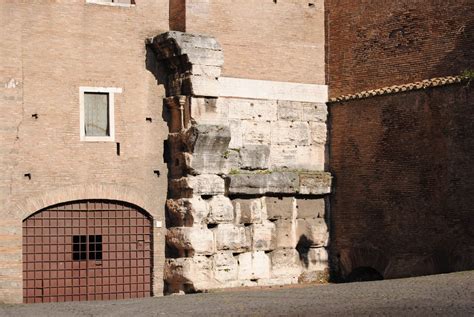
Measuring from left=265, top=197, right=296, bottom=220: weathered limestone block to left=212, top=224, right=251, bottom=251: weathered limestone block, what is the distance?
2.53ft

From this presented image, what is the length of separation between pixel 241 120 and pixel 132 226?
281 cm

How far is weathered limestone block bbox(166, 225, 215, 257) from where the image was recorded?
18.6 metres

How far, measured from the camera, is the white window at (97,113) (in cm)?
1845

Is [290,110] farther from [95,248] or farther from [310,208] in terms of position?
[95,248]

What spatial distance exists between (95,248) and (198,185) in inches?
83.5

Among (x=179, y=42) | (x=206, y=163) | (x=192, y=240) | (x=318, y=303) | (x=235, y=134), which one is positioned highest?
(x=179, y=42)

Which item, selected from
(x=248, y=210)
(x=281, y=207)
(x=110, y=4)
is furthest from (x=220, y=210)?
(x=110, y=4)

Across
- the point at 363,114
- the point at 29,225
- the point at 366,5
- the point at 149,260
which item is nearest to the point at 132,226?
the point at 149,260

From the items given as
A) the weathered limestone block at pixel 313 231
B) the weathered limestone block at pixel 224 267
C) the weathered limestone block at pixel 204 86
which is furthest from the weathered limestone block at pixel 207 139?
the weathered limestone block at pixel 313 231

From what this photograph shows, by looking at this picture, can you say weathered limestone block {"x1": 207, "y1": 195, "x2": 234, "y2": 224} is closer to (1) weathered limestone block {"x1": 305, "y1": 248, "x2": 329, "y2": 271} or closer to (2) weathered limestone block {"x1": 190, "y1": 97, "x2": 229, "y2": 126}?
(2) weathered limestone block {"x1": 190, "y1": 97, "x2": 229, "y2": 126}

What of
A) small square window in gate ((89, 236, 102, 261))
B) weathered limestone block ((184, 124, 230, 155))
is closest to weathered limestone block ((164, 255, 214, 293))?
small square window in gate ((89, 236, 102, 261))

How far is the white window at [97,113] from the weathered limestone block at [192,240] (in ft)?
6.74

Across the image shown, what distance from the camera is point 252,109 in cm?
1967

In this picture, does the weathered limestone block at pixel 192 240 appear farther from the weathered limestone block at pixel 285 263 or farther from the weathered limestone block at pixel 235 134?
the weathered limestone block at pixel 235 134
